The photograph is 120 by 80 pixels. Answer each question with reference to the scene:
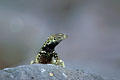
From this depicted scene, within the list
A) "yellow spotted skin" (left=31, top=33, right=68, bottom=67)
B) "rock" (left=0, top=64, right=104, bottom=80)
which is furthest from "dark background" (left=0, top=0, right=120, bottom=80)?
"rock" (left=0, top=64, right=104, bottom=80)

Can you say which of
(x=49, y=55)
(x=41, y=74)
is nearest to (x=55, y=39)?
Answer: (x=49, y=55)

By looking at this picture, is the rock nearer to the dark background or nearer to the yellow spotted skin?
the yellow spotted skin

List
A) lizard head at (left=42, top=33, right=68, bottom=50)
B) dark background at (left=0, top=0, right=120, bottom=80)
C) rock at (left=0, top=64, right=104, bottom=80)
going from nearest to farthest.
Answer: rock at (left=0, top=64, right=104, bottom=80)
lizard head at (left=42, top=33, right=68, bottom=50)
dark background at (left=0, top=0, right=120, bottom=80)

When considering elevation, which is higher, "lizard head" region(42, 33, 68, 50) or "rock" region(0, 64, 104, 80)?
"lizard head" region(42, 33, 68, 50)

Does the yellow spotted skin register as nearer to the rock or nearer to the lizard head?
the lizard head

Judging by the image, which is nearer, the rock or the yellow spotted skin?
the rock

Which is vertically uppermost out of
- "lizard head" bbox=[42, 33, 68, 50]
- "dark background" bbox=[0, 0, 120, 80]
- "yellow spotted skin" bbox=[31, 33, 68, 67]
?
"dark background" bbox=[0, 0, 120, 80]

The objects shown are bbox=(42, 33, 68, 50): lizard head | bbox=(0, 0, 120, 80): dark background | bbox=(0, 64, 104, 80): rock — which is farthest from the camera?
bbox=(0, 0, 120, 80): dark background
